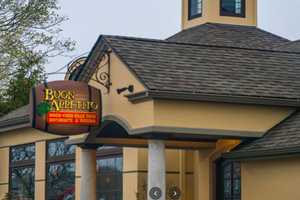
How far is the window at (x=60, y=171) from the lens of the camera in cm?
3152

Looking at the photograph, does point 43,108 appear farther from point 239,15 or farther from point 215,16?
point 239,15

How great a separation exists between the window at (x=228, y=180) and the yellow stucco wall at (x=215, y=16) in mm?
8078

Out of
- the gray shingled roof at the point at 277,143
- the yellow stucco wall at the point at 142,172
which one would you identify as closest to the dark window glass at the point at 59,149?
the yellow stucco wall at the point at 142,172

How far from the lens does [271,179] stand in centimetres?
2214

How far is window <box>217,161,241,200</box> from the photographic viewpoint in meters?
24.2

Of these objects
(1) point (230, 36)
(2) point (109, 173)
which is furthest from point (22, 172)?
(1) point (230, 36)

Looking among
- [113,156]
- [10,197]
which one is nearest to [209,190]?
[113,156]

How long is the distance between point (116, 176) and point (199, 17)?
6.87m

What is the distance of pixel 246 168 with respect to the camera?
2305cm

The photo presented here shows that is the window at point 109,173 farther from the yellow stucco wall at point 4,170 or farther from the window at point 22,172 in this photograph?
the yellow stucco wall at point 4,170

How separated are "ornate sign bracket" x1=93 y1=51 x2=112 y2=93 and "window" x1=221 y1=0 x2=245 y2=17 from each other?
9450 millimetres

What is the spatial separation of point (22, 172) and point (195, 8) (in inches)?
327

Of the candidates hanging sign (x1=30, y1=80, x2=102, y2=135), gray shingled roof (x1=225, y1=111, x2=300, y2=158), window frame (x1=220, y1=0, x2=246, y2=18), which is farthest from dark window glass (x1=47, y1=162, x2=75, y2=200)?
gray shingled roof (x1=225, y1=111, x2=300, y2=158)

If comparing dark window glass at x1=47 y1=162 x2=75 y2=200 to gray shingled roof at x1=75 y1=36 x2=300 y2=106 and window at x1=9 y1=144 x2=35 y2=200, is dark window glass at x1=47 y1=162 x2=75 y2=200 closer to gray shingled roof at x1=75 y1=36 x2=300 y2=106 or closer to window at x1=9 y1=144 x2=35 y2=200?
window at x1=9 y1=144 x2=35 y2=200
